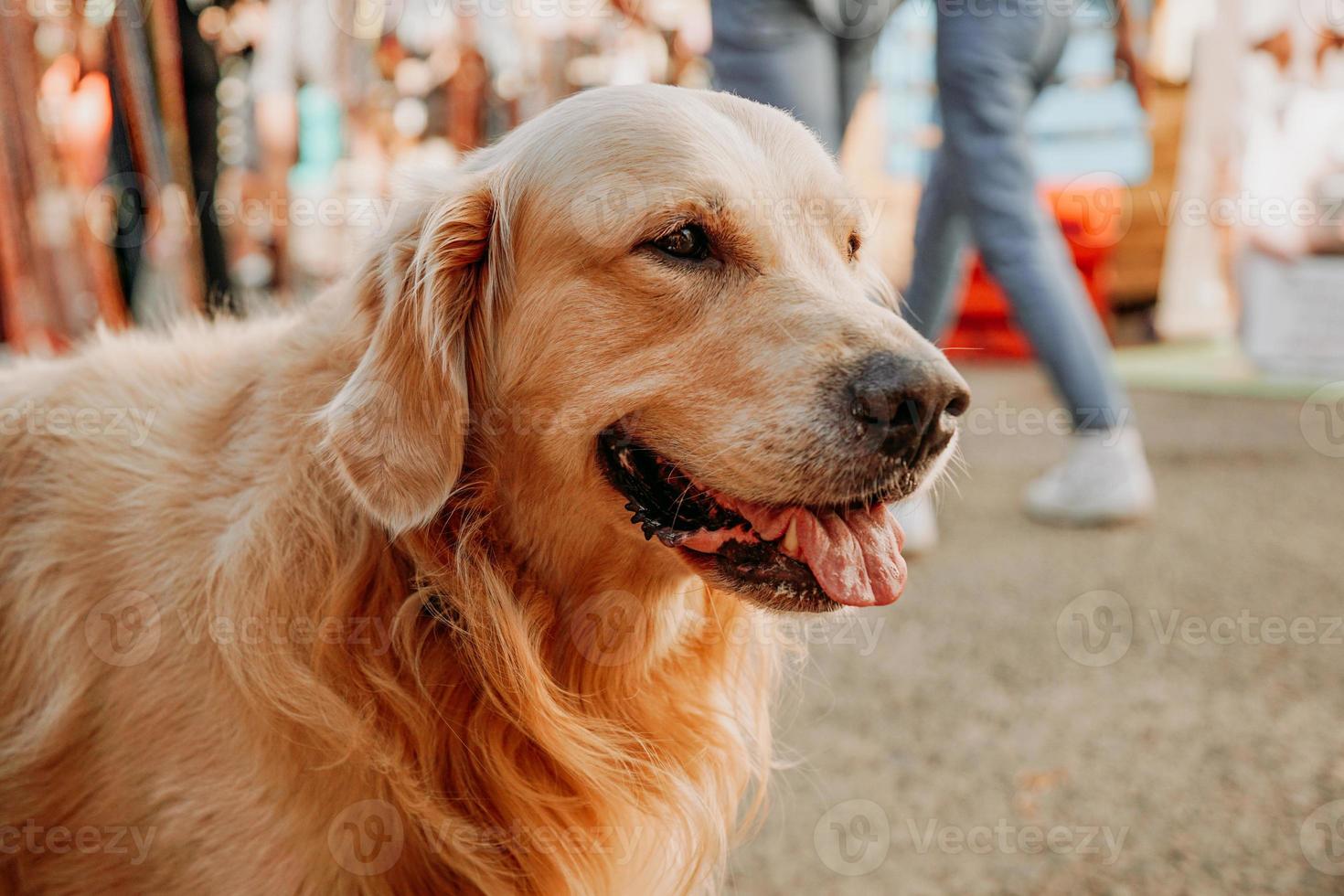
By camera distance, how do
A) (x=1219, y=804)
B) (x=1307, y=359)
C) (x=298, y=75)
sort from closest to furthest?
(x=1219, y=804) < (x=298, y=75) < (x=1307, y=359)

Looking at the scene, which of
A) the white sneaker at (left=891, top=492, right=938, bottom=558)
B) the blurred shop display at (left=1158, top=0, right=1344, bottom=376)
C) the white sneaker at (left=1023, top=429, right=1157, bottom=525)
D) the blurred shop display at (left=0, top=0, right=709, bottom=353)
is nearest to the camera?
the white sneaker at (left=891, top=492, right=938, bottom=558)

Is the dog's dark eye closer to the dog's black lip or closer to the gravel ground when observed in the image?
the dog's black lip

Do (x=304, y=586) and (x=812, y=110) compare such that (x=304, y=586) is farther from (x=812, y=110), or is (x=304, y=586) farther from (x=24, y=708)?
(x=812, y=110)

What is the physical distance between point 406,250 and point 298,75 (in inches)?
213

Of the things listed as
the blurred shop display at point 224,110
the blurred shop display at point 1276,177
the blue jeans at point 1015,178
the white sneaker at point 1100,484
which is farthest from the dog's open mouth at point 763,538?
the blurred shop display at point 1276,177

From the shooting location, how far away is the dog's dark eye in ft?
5.37

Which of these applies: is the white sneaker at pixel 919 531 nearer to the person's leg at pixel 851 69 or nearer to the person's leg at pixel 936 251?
the person's leg at pixel 936 251

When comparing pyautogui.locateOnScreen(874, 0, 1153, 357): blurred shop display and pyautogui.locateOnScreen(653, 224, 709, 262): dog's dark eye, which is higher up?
pyautogui.locateOnScreen(653, 224, 709, 262): dog's dark eye

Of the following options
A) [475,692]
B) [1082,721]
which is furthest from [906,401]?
[1082,721]

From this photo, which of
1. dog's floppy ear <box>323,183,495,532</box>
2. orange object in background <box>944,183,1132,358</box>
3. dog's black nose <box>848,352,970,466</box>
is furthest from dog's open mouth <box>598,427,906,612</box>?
orange object in background <box>944,183,1132,358</box>

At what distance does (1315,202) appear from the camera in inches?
257

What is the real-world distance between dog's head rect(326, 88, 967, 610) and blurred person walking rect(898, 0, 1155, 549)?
221 cm

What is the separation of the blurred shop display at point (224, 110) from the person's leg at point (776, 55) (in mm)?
1353

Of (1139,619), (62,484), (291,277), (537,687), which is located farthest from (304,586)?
(291,277)
